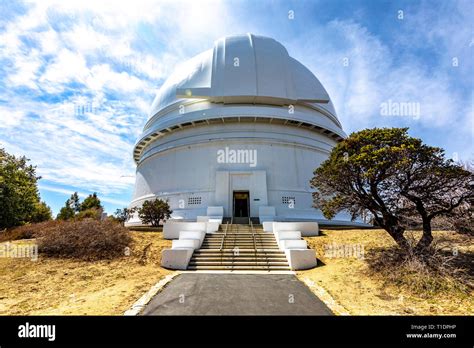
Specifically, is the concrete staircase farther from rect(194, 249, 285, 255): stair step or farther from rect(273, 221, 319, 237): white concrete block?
rect(273, 221, 319, 237): white concrete block

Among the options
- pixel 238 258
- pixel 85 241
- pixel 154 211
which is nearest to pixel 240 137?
pixel 154 211

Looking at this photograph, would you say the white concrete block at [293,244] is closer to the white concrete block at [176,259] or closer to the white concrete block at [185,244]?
the white concrete block at [185,244]

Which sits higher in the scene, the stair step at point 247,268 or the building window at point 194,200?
the building window at point 194,200

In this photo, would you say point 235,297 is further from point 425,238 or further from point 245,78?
point 245,78

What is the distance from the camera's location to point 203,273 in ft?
27.8

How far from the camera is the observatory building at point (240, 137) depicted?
1939 centimetres

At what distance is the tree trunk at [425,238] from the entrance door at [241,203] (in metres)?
12.6

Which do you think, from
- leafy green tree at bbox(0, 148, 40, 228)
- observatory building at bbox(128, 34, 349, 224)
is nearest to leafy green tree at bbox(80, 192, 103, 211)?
observatory building at bbox(128, 34, 349, 224)

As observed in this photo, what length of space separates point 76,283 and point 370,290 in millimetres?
8638

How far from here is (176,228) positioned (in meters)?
13.0

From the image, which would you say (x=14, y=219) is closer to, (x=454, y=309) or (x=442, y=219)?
(x=454, y=309)

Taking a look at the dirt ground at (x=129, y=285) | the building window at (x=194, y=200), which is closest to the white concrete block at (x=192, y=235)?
the dirt ground at (x=129, y=285)

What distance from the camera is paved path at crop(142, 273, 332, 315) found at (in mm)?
5035

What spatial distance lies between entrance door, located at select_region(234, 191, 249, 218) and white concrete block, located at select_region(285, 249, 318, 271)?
33.3 feet
